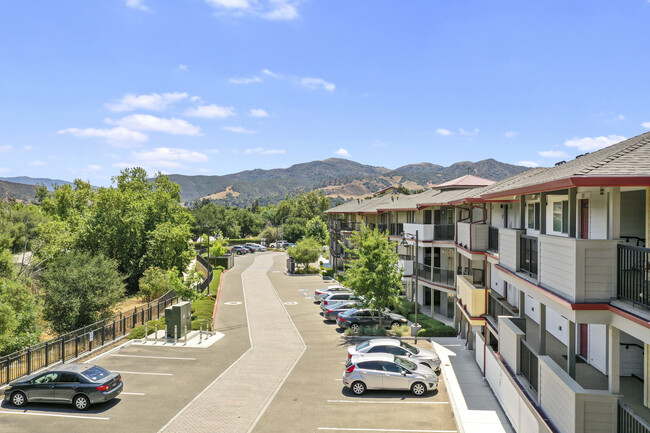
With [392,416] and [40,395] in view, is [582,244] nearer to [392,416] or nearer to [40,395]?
[392,416]

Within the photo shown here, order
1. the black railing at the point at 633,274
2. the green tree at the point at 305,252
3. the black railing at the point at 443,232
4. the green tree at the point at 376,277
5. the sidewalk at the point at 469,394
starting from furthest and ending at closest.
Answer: the green tree at the point at 305,252
the black railing at the point at 443,232
the green tree at the point at 376,277
the sidewalk at the point at 469,394
the black railing at the point at 633,274

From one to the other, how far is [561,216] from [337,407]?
1015cm

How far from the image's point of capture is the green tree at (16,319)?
20406 millimetres

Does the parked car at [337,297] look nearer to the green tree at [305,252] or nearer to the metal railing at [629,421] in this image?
the green tree at [305,252]

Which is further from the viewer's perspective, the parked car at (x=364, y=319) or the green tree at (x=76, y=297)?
the parked car at (x=364, y=319)

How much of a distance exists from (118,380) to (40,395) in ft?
8.62

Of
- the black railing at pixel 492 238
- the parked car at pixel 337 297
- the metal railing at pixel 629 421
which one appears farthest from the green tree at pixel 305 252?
the metal railing at pixel 629 421

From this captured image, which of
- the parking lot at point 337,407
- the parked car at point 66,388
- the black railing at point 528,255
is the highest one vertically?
the black railing at point 528,255

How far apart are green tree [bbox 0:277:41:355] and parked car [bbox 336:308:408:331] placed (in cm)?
1714

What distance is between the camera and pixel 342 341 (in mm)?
25000

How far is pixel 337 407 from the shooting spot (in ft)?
51.6

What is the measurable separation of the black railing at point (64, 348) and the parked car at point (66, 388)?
2917 millimetres

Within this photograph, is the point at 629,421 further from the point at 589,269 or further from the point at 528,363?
the point at 528,363

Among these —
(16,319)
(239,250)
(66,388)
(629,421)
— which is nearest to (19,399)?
(66,388)
